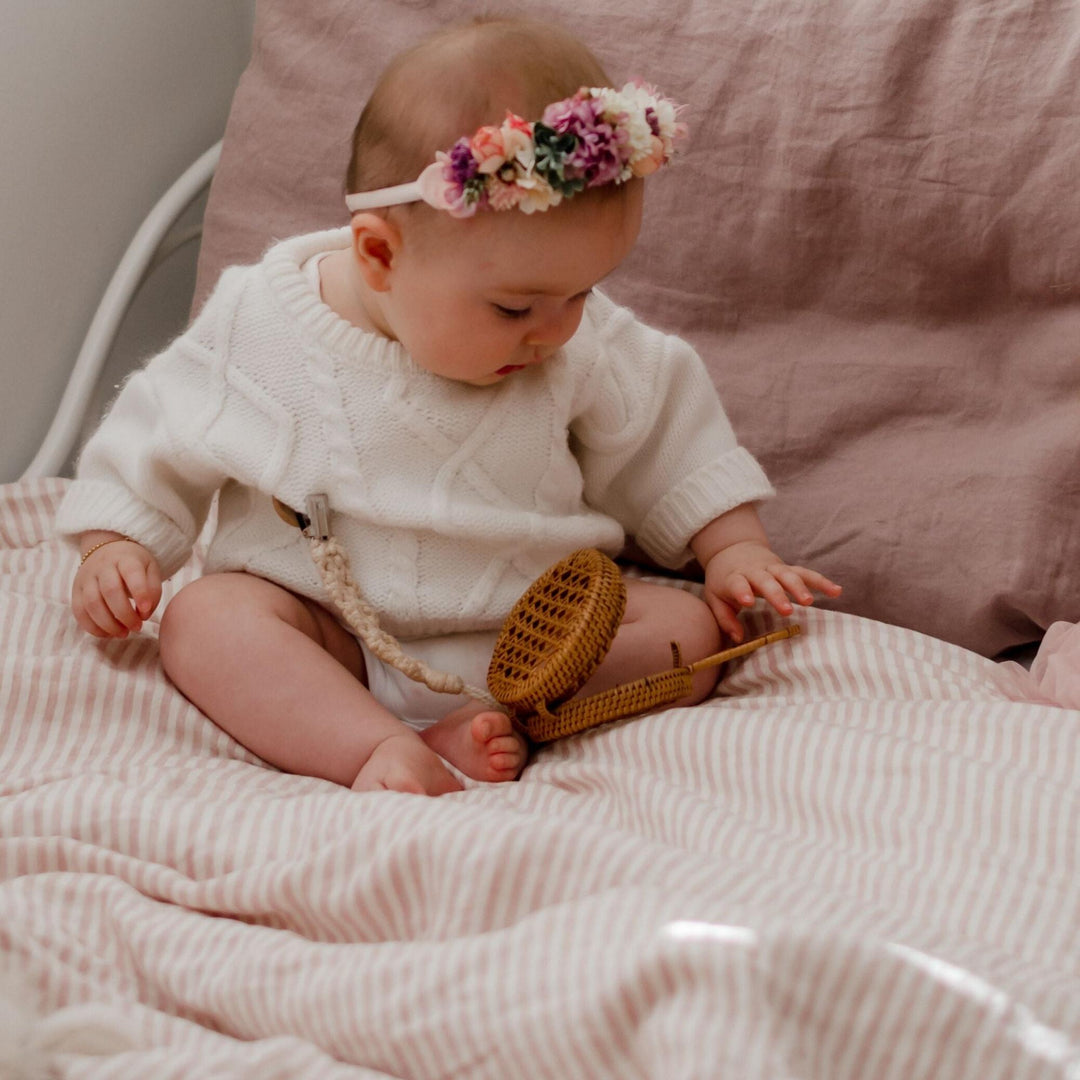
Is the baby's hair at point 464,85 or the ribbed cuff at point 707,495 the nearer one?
the baby's hair at point 464,85

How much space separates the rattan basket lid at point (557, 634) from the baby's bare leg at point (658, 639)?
0.27 feet

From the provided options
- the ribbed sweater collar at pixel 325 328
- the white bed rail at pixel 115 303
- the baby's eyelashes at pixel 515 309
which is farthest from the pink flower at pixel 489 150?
the white bed rail at pixel 115 303

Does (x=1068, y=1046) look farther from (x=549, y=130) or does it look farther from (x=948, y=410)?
(x=948, y=410)

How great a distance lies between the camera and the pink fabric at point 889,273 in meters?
1.17

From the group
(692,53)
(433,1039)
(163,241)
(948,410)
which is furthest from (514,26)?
(163,241)

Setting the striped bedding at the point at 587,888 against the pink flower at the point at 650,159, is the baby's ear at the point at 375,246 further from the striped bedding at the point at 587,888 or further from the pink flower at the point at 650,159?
the striped bedding at the point at 587,888

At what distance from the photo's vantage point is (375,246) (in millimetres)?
1006

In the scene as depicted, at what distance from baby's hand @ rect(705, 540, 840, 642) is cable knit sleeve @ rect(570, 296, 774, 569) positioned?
1.7 inches

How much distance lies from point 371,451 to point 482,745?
250 mm

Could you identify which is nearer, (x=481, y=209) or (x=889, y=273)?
(x=481, y=209)

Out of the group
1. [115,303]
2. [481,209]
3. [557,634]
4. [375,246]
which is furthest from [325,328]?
[115,303]

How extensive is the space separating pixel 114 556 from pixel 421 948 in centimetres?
50

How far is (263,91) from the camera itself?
1489 mm

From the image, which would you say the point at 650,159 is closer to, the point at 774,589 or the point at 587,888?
the point at 774,589
